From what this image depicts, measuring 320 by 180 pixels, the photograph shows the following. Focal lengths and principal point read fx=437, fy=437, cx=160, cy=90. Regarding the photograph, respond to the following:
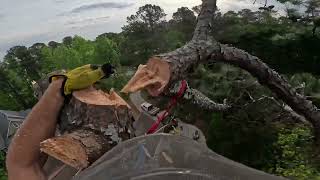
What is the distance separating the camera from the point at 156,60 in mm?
3201

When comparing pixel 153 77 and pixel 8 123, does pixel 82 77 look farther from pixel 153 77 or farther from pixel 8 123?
pixel 8 123

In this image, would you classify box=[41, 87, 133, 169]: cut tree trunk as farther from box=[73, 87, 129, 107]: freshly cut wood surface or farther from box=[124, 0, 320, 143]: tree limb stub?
box=[124, 0, 320, 143]: tree limb stub

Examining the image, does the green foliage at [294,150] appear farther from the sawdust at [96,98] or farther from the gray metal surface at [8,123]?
the gray metal surface at [8,123]

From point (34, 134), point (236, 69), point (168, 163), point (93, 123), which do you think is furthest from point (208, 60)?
point (236, 69)

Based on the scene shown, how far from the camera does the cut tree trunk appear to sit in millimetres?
2742

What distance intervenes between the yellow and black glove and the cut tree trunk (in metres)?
0.06

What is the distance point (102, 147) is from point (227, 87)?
4.23m

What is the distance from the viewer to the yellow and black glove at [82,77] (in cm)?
299

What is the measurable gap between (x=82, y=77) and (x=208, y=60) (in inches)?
53.0

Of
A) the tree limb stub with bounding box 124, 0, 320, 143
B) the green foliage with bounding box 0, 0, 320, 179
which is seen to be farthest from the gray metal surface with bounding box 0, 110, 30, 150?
the tree limb stub with bounding box 124, 0, 320, 143

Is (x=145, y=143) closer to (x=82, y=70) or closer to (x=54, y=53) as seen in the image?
(x=82, y=70)

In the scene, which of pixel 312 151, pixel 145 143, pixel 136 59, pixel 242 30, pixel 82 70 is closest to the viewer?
pixel 145 143

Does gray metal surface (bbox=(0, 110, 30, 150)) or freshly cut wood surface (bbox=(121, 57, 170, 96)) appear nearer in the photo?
freshly cut wood surface (bbox=(121, 57, 170, 96))

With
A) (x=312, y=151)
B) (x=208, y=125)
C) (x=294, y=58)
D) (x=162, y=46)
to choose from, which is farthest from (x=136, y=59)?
(x=312, y=151)
